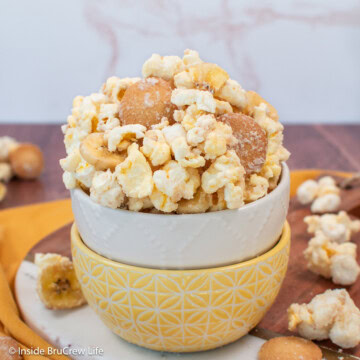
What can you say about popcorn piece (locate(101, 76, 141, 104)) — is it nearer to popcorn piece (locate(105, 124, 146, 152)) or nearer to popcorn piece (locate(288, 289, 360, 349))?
popcorn piece (locate(105, 124, 146, 152))

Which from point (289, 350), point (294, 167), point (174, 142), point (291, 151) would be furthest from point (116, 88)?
point (291, 151)

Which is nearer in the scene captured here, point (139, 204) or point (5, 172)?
point (139, 204)

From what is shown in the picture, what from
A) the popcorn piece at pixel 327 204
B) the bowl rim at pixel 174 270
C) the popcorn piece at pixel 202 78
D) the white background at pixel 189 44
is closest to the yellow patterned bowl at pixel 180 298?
the bowl rim at pixel 174 270

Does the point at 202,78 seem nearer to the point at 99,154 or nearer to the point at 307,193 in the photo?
the point at 99,154

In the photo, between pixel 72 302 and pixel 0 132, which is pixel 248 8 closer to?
pixel 0 132

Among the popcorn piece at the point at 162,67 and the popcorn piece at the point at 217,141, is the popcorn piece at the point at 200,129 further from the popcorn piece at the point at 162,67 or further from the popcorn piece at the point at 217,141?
the popcorn piece at the point at 162,67
